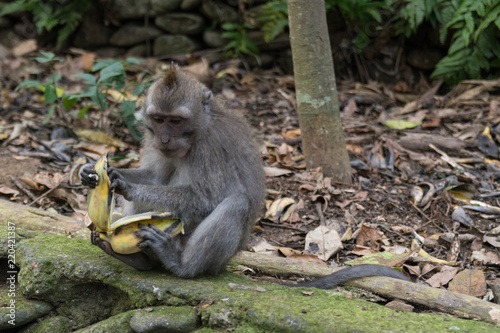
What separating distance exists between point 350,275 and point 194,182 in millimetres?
1570

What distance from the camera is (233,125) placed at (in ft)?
17.0

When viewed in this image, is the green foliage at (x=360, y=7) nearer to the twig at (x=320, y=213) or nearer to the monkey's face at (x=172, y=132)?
the twig at (x=320, y=213)

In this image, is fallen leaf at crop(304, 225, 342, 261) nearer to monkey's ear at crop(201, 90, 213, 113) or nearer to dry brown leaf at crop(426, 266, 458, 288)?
dry brown leaf at crop(426, 266, 458, 288)

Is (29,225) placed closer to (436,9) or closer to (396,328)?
(396,328)

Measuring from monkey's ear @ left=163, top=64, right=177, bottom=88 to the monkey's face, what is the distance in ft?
0.87

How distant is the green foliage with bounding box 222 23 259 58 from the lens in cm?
1094

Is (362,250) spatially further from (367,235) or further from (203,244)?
(203,244)

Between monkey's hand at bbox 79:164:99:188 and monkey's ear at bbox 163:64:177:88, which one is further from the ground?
monkey's ear at bbox 163:64:177:88

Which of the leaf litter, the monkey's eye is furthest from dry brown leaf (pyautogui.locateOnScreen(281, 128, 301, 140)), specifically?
the monkey's eye

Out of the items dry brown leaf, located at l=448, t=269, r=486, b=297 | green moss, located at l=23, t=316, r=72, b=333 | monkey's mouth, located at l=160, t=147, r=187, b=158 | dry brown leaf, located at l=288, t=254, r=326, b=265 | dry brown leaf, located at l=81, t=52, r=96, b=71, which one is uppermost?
dry brown leaf, located at l=81, t=52, r=96, b=71

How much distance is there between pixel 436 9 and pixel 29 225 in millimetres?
7995

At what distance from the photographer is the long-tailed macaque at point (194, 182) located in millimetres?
4496

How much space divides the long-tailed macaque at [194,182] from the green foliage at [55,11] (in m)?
7.21

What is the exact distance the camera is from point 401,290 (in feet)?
14.4
